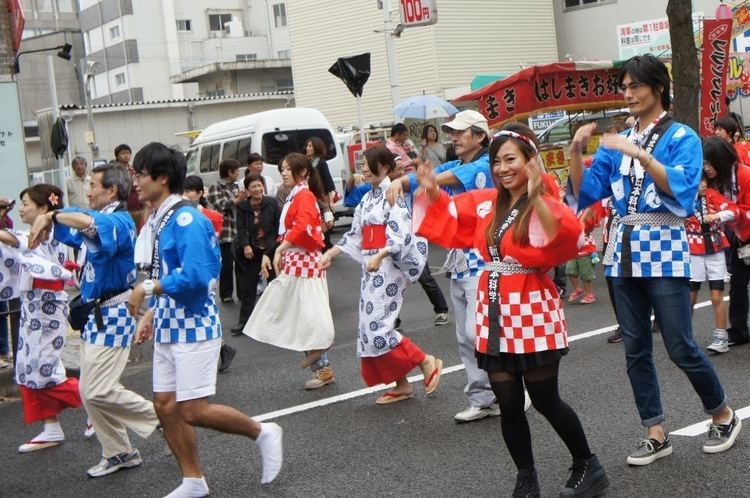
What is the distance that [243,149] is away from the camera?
1819 cm

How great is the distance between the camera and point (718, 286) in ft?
23.3

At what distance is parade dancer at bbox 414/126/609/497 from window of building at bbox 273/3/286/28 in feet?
133

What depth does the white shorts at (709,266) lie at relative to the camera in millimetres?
7109

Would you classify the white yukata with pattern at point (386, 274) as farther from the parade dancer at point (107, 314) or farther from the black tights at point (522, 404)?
the black tights at point (522, 404)

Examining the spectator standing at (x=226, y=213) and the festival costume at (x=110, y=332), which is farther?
the spectator standing at (x=226, y=213)

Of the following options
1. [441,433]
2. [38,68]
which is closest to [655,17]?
[441,433]

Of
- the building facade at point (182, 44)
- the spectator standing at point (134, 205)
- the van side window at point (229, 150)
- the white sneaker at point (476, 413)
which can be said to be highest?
the building facade at point (182, 44)

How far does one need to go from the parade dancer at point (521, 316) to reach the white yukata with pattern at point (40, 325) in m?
3.20

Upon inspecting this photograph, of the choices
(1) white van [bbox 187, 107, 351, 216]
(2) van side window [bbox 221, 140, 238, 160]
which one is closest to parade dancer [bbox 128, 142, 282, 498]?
(1) white van [bbox 187, 107, 351, 216]

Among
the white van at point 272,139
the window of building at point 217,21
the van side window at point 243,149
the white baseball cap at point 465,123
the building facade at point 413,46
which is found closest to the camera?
the white baseball cap at point 465,123

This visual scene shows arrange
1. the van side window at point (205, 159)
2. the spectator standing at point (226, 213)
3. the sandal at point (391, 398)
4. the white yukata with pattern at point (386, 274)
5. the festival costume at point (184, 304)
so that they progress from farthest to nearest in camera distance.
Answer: the van side window at point (205, 159) < the spectator standing at point (226, 213) < the sandal at point (391, 398) < the white yukata with pattern at point (386, 274) < the festival costume at point (184, 304)

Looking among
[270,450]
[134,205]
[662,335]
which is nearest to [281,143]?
[134,205]

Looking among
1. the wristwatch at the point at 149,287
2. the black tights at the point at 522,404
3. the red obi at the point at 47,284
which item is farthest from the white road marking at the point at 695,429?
the red obi at the point at 47,284

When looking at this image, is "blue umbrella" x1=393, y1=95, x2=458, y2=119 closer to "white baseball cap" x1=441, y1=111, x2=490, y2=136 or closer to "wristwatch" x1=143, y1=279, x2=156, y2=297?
"white baseball cap" x1=441, y1=111, x2=490, y2=136
